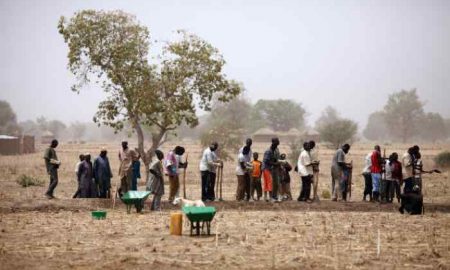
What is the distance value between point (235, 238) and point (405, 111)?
12975 cm

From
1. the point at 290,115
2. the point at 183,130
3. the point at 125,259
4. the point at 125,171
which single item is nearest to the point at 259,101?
the point at 290,115

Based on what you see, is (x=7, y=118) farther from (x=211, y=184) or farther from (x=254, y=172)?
(x=254, y=172)

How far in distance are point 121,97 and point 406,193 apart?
13870 millimetres

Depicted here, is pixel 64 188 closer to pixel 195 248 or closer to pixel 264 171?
pixel 264 171

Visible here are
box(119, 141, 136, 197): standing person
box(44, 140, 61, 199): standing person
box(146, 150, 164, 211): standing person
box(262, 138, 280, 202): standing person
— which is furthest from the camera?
box(262, 138, 280, 202): standing person

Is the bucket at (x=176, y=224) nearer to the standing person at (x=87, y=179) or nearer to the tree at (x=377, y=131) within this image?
the standing person at (x=87, y=179)

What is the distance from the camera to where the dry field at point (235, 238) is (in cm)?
1065

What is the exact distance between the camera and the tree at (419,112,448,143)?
142 metres

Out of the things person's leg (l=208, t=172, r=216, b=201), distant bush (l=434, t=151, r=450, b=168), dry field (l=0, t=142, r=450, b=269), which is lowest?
dry field (l=0, t=142, r=450, b=269)

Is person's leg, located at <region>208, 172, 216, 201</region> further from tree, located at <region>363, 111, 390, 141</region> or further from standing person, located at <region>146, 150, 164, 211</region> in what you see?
tree, located at <region>363, 111, 390, 141</region>

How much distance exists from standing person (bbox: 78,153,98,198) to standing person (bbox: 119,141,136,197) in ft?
3.74

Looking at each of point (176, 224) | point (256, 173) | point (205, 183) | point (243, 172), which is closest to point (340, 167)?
point (256, 173)

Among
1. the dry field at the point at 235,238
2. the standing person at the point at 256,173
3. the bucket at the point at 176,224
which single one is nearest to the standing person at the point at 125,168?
the dry field at the point at 235,238

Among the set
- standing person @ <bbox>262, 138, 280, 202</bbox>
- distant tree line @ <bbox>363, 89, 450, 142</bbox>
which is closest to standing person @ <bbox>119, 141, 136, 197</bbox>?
standing person @ <bbox>262, 138, 280, 202</bbox>
